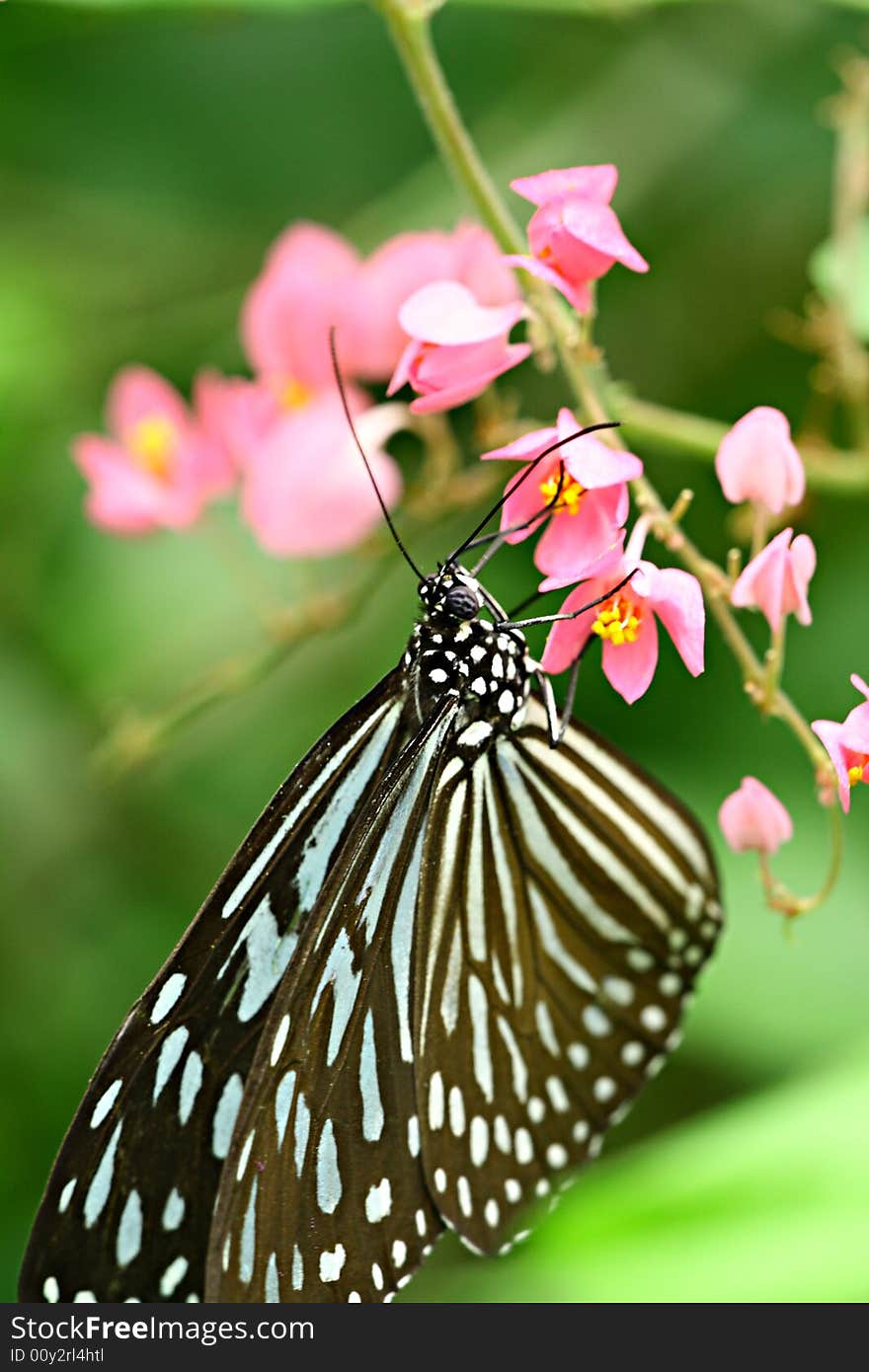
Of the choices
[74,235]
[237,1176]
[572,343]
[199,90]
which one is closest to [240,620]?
[74,235]

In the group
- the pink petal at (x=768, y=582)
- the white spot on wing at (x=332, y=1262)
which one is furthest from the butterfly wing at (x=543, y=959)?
the pink petal at (x=768, y=582)

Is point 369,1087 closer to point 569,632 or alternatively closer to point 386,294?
point 569,632

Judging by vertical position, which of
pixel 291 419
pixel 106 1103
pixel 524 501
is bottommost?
pixel 106 1103

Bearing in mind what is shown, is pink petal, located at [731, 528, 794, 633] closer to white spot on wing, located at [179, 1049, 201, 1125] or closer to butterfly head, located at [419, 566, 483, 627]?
butterfly head, located at [419, 566, 483, 627]

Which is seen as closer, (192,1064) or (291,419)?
(192,1064)

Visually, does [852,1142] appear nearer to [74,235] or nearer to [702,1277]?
[702,1277]

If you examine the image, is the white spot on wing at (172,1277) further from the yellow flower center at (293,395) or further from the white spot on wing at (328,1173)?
the yellow flower center at (293,395)

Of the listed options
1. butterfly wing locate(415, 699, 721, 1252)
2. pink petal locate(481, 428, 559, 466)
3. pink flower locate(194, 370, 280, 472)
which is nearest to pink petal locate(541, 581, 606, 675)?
pink petal locate(481, 428, 559, 466)

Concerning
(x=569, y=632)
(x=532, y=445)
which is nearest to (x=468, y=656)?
(x=569, y=632)
